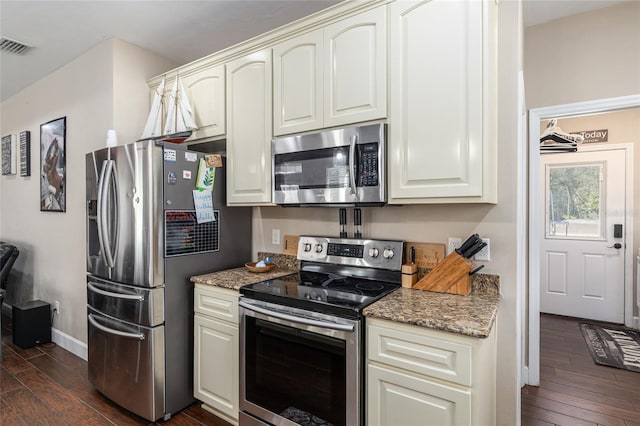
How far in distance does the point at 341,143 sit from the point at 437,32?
27.3 inches

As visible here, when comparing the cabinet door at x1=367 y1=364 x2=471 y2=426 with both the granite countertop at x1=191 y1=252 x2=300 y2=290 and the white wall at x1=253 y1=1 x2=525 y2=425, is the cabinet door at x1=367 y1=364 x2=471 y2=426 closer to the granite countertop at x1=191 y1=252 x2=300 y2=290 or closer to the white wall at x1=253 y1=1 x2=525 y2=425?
the white wall at x1=253 y1=1 x2=525 y2=425

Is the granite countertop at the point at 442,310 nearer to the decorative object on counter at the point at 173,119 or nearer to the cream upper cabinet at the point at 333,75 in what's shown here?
the cream upper cabinet at the point at 333,75

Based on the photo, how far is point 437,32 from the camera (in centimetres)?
167

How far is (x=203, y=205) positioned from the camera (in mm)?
2365

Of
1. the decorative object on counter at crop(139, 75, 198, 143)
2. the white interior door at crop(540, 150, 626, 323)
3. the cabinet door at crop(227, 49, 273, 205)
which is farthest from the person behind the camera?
the white interior door at crop(540, 150, 626, 323)

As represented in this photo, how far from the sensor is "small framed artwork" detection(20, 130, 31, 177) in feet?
12.8

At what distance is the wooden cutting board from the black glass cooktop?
0.19 metres

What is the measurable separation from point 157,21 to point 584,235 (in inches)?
197

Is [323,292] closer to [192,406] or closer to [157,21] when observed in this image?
[192,406]

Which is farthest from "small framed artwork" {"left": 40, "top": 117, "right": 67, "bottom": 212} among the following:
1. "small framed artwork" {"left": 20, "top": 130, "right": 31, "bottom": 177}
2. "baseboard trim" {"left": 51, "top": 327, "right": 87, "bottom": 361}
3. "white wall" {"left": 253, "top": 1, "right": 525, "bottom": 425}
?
"white wall" {"left": 253, "top": 1, "right": 525, "bottom": 425}

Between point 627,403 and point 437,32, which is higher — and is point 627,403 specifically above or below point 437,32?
below

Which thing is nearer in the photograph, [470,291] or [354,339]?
[354,339]

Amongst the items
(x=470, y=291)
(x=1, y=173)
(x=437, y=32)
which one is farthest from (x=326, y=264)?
(x=1, y=173)

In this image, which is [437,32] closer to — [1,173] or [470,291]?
[470,291]
